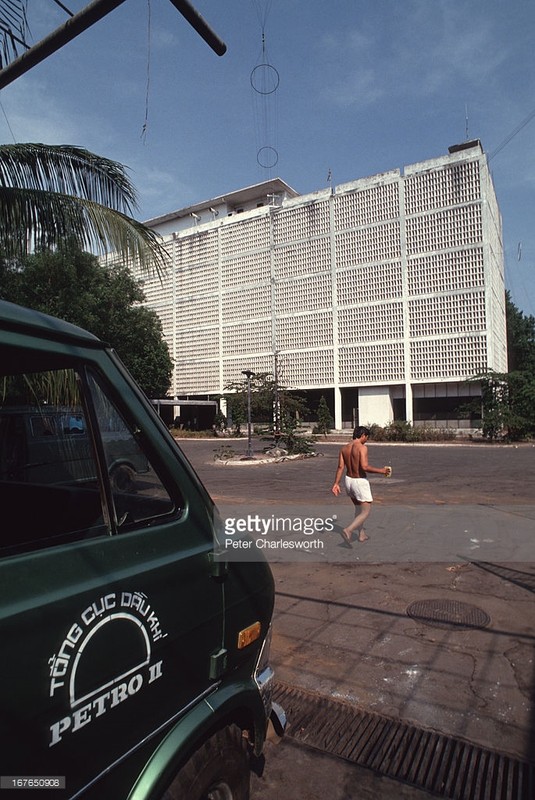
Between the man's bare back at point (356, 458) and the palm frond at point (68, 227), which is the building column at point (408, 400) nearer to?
the man's bare back at point (356, 458)

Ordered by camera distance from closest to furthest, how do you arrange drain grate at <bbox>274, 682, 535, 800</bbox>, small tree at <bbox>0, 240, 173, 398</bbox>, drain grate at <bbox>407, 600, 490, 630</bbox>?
drain grate at <bbox>274, 682, 535, 800</bbox>
drain grate at <bbox>407, 600, 490, 630</bbox>
small tree at <bbox>0, 240, 173, 398</bbox>

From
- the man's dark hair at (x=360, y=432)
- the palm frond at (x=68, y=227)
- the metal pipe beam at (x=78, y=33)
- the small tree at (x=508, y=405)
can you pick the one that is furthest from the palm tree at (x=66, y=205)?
the small tree at (x=508, y=405)

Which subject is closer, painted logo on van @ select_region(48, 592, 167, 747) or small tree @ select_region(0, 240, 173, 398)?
painted logo on van @ select_region(48, 592, 167, 747)

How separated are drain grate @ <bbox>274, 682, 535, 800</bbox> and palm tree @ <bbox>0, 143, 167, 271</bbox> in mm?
5476

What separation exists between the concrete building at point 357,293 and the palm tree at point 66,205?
34207mm

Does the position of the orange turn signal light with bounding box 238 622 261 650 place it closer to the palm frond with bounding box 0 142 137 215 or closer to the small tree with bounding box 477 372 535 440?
the palm frond with bounding box 0 142 137 215

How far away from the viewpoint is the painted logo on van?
4.36ft

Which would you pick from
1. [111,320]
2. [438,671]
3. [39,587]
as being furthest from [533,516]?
[111,320]

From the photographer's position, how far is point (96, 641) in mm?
1427

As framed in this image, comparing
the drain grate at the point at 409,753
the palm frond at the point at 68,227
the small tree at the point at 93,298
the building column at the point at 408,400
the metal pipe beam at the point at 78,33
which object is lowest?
the drain grate at the point at 409,753

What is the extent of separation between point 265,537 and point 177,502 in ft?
21.3

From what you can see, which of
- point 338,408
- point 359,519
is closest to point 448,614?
point 359,519

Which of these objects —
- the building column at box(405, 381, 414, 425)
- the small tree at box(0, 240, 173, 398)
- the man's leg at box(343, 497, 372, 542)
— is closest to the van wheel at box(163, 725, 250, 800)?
the small tree at box(0, 240, 173, 398)

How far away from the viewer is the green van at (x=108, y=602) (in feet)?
4.22
